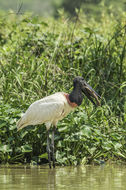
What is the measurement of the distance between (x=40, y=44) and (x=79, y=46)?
0.83 m

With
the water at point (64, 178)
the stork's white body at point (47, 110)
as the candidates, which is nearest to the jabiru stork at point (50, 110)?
the stork's white body at point (47, 110)

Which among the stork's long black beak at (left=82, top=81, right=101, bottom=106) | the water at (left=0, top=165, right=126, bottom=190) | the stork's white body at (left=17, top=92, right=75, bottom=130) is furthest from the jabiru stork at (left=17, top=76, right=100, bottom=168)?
the water at (left=0, top=165, right=126, bottom=190)

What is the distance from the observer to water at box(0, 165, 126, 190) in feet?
16.6

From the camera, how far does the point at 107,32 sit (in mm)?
9812

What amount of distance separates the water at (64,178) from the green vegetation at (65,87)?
12.9 inches

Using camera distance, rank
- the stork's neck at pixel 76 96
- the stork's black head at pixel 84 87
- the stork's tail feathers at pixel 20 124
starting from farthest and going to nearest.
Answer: the stork's black head at pixel 84 87
the stork's neck at pixel 76 96
the stork's tail feathers at pixel 20 124

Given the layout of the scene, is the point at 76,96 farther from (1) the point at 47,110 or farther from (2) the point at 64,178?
(2) the point at 64,178

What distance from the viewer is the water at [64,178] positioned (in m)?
5.05

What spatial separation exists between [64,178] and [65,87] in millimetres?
2567

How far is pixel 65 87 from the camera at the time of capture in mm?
7945

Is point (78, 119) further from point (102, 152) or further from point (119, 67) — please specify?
point (119, 67)

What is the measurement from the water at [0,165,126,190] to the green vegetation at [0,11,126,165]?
0.33 meters

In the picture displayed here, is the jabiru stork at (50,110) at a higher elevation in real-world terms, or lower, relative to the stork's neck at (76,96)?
lower

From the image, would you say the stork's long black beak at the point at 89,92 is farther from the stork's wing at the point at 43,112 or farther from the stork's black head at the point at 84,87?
the stork's wing at the point at 43,112
